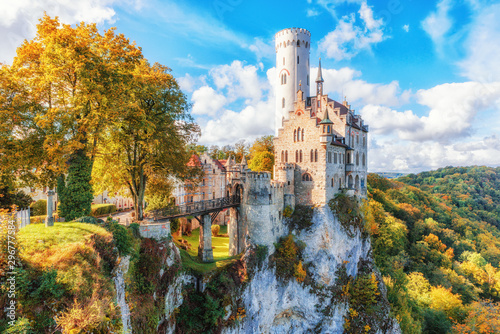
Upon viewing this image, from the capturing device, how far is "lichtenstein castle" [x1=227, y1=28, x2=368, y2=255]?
1018 inches

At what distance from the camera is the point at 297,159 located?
30.7 meters

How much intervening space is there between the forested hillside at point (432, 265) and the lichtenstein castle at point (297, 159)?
30.2 feet

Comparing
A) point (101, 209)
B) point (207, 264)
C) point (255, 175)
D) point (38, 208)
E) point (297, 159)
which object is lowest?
point (207, 264)

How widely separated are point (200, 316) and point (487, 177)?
164 meters

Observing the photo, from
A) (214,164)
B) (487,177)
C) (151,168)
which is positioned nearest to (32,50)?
(151,168)

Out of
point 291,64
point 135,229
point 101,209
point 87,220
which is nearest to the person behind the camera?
point 87,220

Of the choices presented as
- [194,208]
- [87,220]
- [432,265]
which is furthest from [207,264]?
[432,265]

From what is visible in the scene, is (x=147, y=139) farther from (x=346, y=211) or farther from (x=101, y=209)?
(x=346, y=211)

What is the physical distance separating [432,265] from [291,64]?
41.9m

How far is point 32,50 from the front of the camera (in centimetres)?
1524

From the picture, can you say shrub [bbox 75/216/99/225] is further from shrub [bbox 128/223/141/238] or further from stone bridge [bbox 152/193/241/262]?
stone bridge [bbox 152/193/241/262]

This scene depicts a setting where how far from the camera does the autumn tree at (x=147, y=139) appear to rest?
62.3 ft

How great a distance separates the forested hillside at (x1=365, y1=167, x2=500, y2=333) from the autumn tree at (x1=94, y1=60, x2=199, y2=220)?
89.5ft

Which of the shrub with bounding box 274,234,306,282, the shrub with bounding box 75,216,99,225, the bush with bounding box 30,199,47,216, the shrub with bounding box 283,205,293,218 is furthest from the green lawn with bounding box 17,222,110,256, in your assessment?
the shrub with bounding box 283,205,293,218
